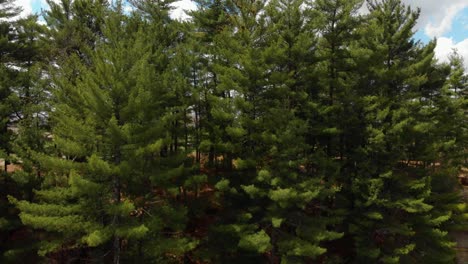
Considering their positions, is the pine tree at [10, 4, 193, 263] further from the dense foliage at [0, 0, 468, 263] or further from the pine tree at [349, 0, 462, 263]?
the pine tree at [349, 0, 462, 263]

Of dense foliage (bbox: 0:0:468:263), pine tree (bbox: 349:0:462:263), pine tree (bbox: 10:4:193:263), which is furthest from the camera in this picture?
pine tree (bbox: 349:0:462:263)

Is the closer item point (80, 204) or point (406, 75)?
point (80, 204)

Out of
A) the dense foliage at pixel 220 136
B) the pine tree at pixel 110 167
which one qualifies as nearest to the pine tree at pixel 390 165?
the dense foliage at pixel 220 136

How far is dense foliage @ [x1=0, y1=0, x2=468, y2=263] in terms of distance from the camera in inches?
556

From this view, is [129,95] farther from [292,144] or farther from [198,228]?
[198,228]

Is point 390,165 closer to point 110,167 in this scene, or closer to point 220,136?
point 220,136

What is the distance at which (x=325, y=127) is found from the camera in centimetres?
Result: 2014

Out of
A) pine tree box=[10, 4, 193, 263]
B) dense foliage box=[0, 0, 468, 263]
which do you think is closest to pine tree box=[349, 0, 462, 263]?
dense foliage box=[0, 0, 468, 263]

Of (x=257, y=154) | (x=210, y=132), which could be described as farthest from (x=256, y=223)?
(x=210, y=132)

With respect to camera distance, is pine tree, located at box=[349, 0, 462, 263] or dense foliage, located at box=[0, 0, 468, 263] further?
pine tree, located at box=[349, 0, 462, 263]

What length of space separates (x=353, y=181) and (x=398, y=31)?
992 cm

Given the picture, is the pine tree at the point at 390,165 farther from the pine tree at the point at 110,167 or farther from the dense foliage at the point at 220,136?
the pine tree at the point at 110,167

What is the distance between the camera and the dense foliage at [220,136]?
14.1m

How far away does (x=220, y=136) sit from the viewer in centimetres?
1916
